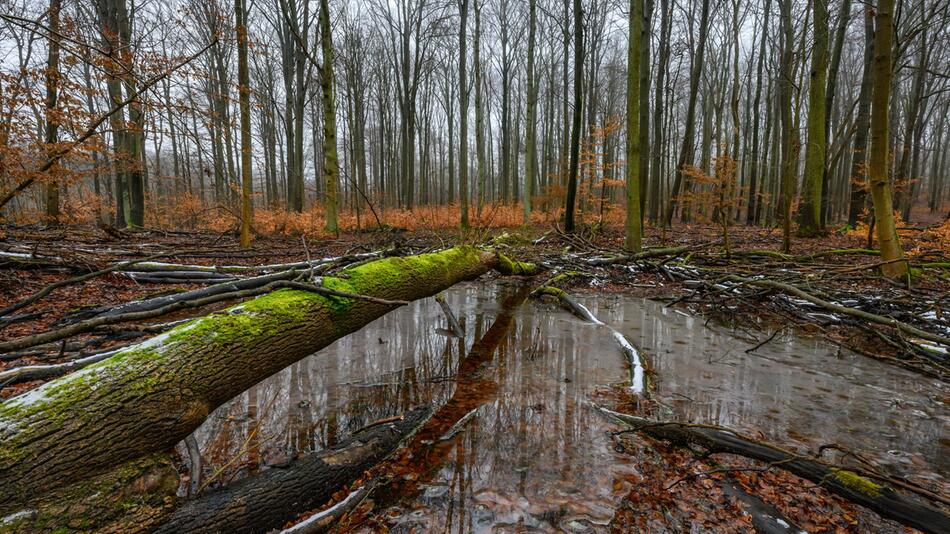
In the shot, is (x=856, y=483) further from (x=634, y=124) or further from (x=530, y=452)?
(x=634, y=124)

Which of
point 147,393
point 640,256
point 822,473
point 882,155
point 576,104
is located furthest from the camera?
point 576,104

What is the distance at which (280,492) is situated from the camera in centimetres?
190

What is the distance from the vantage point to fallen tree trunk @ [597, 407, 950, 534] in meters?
1.77

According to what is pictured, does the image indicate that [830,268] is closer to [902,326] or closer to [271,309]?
[902,326]

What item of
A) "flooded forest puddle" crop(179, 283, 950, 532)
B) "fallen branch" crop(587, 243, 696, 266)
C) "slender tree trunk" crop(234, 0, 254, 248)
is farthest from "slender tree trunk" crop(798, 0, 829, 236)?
"slender tree trunk" crop(234, 0, 254, 248)

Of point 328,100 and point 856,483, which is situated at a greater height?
point 328,100

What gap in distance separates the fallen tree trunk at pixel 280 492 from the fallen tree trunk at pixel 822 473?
6.09 ft

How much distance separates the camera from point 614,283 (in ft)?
27.7

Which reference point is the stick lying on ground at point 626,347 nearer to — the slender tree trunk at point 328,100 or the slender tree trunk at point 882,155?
the slender tree trunk at point 882,155

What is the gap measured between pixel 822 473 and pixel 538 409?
1.79 metres

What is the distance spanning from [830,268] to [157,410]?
27.0 feet

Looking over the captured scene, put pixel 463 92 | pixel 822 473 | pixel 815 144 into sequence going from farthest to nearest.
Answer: pixel 463 92, pixel 815 144, pixel 822 473

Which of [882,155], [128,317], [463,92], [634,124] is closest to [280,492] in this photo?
[128,317]

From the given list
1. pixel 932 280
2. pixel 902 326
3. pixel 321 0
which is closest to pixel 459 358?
pixel 902 326
